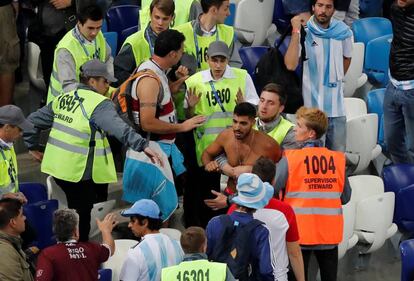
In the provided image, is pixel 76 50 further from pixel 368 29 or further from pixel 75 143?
pixel 368 29

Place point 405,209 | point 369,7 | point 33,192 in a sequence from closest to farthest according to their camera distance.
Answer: point 33,192
point 405,209
point 369,7

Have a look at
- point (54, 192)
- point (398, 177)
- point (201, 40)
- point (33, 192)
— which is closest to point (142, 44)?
point (201, 40)

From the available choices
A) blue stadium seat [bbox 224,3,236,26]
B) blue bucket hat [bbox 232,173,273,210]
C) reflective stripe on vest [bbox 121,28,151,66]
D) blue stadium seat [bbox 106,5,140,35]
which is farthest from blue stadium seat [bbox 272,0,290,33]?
blue bucket hat [bbox 232,173,273,210]

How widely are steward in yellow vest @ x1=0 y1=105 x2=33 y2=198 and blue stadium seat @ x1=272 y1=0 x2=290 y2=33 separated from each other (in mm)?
4347

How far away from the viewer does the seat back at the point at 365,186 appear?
403 inches

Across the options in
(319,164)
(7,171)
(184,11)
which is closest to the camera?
(319,164)

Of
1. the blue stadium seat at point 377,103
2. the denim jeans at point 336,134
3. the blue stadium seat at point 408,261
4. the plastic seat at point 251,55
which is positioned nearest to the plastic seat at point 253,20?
the plastic seat at point 251,55

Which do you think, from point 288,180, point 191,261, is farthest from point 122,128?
point 191,261

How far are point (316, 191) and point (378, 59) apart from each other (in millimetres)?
3840

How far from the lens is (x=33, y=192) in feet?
30.9

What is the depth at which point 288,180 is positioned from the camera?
8516 mm

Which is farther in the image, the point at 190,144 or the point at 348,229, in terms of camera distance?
the point at 190,144

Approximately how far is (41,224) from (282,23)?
14.4ft

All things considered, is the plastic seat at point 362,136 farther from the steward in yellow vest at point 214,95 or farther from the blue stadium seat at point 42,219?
the blue stadium seat at point 42,219
